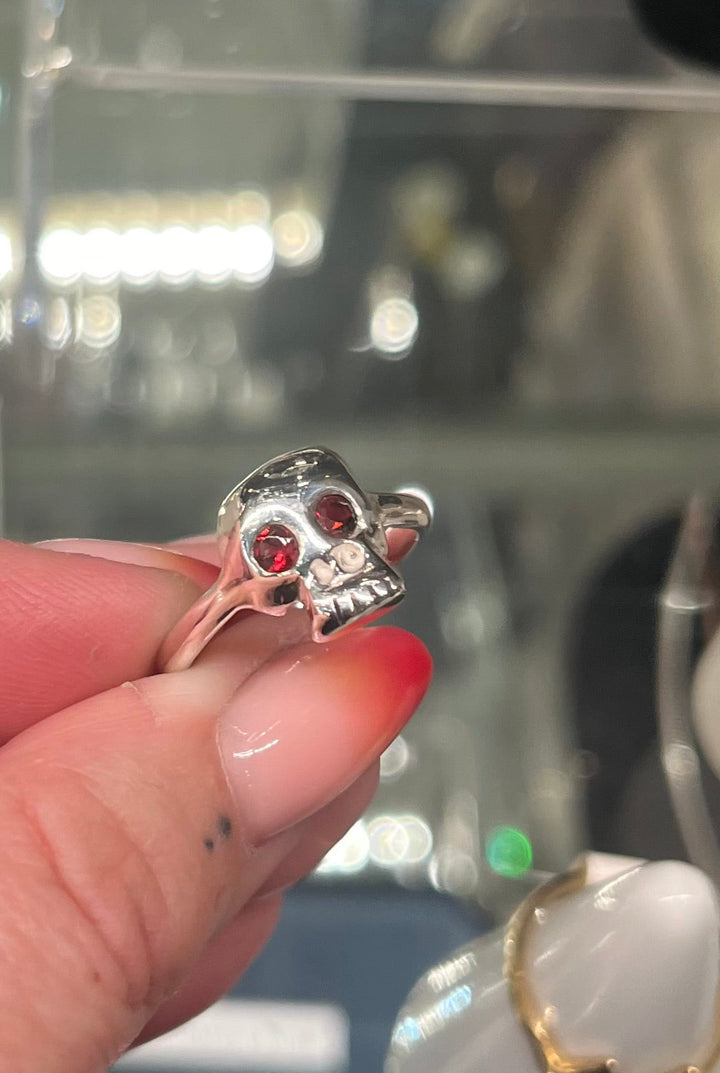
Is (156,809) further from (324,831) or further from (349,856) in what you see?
(349,856)

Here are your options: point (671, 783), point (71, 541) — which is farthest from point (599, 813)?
point (71, 541)

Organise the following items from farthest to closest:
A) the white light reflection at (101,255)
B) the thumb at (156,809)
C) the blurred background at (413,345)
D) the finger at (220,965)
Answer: the white light reflection at (101,255) → the blurred background at (413,345) → the finger at (220,965) → the thumb at (156,809)

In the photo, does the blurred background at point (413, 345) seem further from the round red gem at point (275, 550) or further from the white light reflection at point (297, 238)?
the round red gem at point (275, 550)

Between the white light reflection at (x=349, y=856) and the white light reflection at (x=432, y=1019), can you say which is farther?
the white light reflection at (x=349, y=856)

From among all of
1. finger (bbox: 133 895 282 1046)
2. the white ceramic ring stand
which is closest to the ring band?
the white ceramic ring stand

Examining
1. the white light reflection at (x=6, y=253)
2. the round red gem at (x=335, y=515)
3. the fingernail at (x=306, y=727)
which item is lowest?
the fingernail at (x=306, y=727)

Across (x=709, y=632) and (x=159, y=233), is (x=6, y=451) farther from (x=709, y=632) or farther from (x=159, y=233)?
(x=709, y=632)

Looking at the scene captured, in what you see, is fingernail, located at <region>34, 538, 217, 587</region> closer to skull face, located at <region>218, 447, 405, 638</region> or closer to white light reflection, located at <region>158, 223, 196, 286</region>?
skull face, located at <region>218, 447, 405, 638</region>

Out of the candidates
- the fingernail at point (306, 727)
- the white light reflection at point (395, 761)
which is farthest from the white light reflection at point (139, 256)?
the fingernail at point (306, 727)
